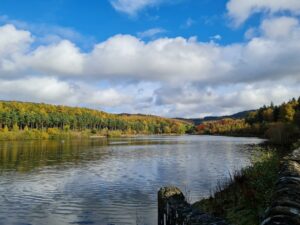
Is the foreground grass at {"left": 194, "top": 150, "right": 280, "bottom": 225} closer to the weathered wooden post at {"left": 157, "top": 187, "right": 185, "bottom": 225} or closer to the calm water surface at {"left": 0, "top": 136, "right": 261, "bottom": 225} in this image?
the weathered wooden post at {"left": 157, "top": 187, "right": 185, "bottom": 225}

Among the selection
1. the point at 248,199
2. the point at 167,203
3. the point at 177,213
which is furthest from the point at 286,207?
the point at 248,199

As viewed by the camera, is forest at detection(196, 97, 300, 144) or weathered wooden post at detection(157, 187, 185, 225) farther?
forest at detection(196, 97, 300, 144)

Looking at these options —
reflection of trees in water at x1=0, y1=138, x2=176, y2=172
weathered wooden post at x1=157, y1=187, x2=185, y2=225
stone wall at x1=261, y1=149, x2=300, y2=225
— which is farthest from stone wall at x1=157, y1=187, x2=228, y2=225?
reflection of trees in water at x1=0, y1=138, x2=176, y2=172

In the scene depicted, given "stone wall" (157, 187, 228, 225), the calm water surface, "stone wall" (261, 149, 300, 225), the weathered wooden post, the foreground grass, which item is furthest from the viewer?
the calm water surface

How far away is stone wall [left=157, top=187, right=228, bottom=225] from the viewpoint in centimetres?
956

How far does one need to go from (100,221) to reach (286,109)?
142 meters

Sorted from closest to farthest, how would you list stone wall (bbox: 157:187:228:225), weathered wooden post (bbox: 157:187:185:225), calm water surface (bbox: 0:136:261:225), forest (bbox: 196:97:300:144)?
1. stone wall (bbox: 157:187:228:225)
2. weathered wooden post (bbox: 157:187:185:225)
3. calm water surface (bbox: 0:136:261:225)
4. forest (bbox: 196:97:300:144)

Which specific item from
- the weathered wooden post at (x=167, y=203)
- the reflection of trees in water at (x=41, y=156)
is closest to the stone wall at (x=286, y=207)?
the weathered wooden post at (x=167, y=203)

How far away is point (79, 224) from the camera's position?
20.5m

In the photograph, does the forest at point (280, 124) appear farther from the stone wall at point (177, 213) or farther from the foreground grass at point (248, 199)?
the stone wall at point (177, 213)

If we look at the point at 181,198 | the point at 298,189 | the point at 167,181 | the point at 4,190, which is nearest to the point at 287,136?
the point at 167,181

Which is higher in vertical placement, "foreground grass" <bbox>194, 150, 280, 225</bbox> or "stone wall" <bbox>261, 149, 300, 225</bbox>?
"stone wall" <bbox>261, 149, 300, 225</bbox>

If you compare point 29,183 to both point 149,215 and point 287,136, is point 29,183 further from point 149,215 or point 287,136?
point 287,136

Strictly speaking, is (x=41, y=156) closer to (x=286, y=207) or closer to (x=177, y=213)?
(x=177, y=213)
